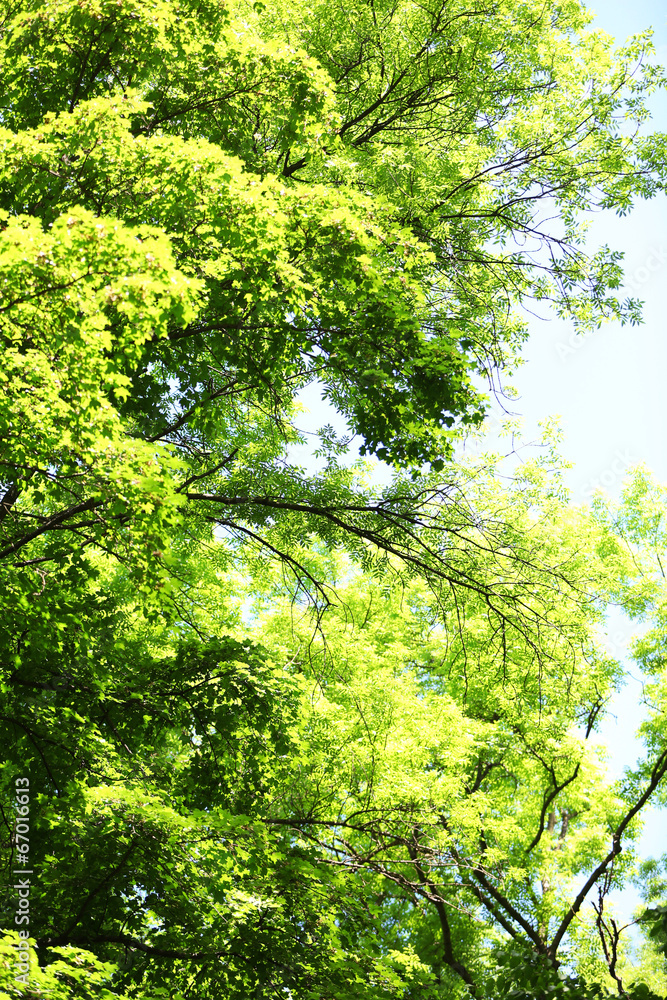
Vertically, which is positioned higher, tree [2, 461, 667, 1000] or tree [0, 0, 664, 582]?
tree [0, 0, 664, 582]

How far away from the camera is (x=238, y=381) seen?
744 centimetres

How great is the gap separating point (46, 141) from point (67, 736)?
175 inches

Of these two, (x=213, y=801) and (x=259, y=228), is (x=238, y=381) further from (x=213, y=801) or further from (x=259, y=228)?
(x=213, y=801)

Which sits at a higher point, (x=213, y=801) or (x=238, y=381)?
(x=238, y=381)

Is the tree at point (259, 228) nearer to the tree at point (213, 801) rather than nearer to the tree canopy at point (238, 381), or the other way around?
the tree canopy at point (238, 381)

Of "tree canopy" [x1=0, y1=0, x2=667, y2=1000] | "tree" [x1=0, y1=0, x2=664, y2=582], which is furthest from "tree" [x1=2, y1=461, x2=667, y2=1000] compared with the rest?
"tree" [x1=0, y1=0, x2=664, y2=582]

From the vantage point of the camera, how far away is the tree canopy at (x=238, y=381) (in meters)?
5.00

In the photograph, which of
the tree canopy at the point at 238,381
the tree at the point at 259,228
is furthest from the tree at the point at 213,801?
the tree at the point at 259,228

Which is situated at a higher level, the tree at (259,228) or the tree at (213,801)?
the tree at (259,228)

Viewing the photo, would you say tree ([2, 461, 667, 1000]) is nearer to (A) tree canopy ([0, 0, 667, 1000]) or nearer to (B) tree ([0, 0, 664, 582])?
(A) tree canopy ([0, 0, 667, 1000])

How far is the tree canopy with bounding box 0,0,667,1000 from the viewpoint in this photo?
500 cm

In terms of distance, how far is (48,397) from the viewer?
4586mm

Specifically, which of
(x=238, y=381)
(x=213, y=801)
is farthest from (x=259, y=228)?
(x=213, y=801)

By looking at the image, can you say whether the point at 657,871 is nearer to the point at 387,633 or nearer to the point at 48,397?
the point at 387,633
